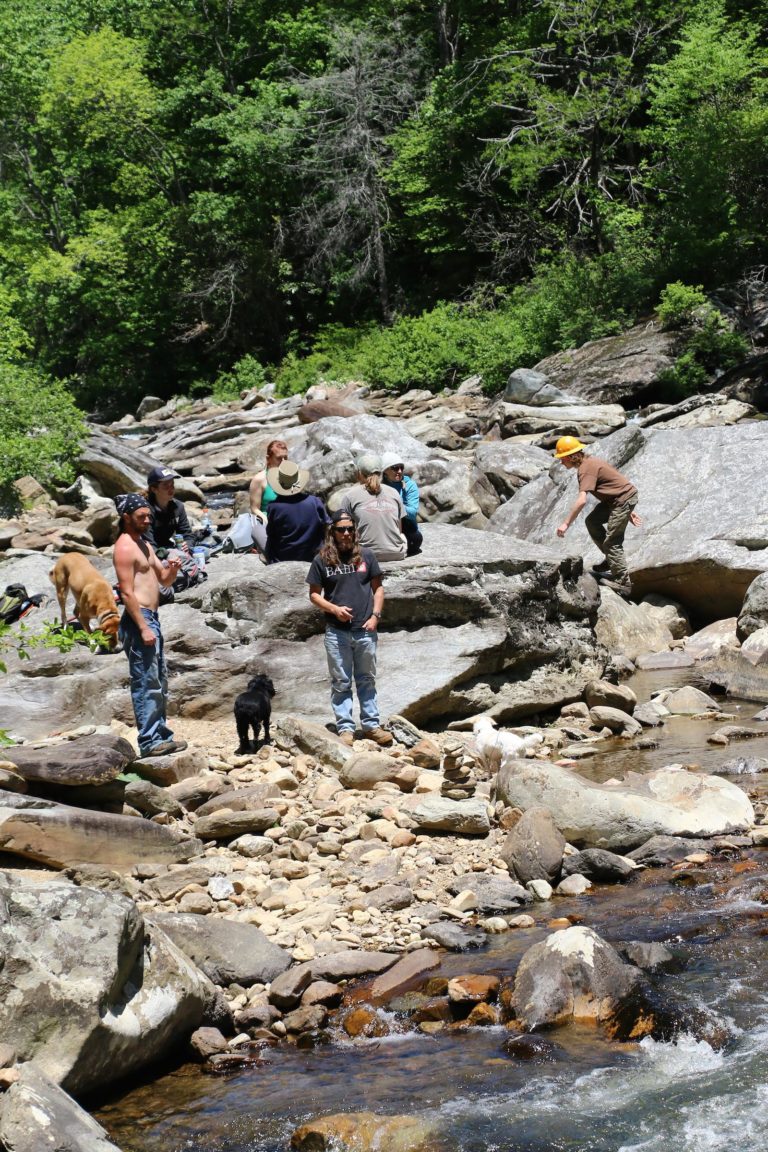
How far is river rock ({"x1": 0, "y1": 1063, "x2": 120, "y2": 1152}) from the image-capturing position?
148 inches

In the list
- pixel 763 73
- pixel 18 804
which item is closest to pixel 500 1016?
pixel 18 804

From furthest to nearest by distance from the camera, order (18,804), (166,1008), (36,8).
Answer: (36,8), (18,804), (166,1008)

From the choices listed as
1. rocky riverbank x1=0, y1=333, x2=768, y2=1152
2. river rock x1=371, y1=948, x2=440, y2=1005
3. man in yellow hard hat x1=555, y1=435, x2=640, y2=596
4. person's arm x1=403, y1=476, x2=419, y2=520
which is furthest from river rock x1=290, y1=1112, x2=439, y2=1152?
man in yellow hard hat x1=555, y1=435, x2=640, y2=596

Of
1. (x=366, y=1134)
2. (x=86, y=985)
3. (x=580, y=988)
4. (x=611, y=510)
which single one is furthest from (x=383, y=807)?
(x=611, y=510)

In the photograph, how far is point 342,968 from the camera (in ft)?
18.7

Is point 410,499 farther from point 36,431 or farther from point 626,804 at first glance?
point 36,431

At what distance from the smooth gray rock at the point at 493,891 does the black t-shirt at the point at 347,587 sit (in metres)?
2.72

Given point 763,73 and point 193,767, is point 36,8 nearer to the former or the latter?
point 763,73

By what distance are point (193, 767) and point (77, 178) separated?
4051 centimetres

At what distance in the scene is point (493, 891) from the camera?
21.5 ft

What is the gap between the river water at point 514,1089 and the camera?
4258mm

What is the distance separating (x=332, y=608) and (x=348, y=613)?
133 mm

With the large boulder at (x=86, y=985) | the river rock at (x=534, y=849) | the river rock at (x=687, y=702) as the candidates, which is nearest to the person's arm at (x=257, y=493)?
the river rock at (x=687, y=702)

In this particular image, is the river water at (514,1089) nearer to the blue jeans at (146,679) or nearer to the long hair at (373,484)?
the blue jeans at (146,679)
